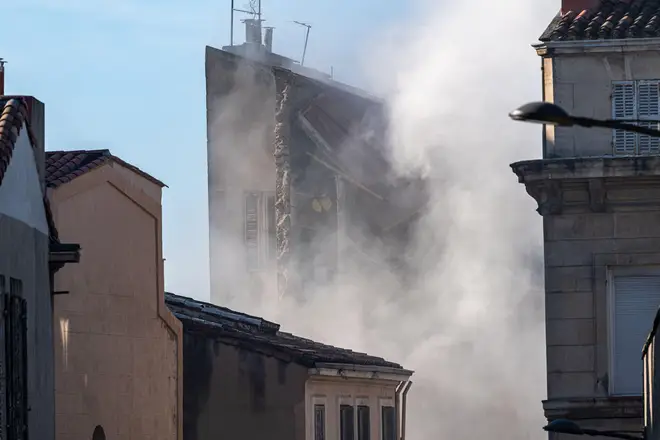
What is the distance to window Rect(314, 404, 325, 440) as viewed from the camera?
4306 cm

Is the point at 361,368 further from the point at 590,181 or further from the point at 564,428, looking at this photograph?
the point at 564,428

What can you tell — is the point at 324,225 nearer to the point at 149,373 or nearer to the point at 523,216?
the point at 523,216

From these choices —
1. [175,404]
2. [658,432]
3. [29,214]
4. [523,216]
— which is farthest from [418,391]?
[658,432]

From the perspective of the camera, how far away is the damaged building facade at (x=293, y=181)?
58188 millimetres

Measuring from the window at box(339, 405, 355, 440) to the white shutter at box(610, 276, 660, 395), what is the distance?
1034cm

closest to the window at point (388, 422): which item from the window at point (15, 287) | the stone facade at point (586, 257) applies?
the stone facade at point (586, 257)

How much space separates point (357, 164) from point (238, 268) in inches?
162

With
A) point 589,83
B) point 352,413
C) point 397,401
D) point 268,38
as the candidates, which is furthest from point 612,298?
point 268,38

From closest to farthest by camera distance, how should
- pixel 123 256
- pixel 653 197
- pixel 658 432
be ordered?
pixel 658 432
pixel 653 197
pixel 123 256

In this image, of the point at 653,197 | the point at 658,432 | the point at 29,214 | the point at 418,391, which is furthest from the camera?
the point at 418,391

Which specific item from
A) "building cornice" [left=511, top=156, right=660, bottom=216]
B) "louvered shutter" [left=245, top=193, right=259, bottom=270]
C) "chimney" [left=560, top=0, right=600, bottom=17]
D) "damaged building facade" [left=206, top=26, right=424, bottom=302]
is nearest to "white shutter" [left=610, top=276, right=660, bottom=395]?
"building cornice" [left=511, top=156, right=660, bottom=216]

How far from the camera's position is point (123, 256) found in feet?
125

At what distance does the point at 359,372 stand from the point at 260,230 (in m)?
14.6

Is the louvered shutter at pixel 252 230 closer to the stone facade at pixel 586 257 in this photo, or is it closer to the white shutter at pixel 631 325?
the stone facade at pixel 586 257
